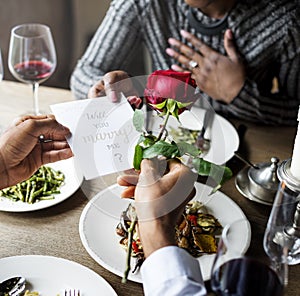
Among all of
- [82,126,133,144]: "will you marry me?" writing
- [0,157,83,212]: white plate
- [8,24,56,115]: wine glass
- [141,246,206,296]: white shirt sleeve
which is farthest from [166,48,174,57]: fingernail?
[141,246,206,296]: white shirt sleeve

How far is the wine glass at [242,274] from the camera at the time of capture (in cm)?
75

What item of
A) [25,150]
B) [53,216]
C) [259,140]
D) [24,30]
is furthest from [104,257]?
[24,30]

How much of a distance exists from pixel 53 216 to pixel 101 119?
262 mm

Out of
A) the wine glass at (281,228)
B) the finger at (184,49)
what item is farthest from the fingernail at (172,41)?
the wine glass at (281,228)

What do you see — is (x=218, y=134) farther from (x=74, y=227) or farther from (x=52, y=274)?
(x=52, y=274)

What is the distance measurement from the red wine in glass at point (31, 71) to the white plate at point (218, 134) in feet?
1.35

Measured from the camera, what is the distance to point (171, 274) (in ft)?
2.79

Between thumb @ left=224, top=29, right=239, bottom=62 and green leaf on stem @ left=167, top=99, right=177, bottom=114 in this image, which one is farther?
thumb @ left=224, top=29, right=239, bottom=62

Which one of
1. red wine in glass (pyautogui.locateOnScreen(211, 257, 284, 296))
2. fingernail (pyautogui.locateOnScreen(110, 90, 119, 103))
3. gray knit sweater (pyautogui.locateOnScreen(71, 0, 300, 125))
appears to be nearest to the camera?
red wine in glass (pyautogui.locateOnScreen(211, 257, 284, 296))

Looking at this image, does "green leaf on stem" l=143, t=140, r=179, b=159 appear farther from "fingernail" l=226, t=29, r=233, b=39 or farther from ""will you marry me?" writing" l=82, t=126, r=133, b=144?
"fingernail" l=226, t=29, r=233, b=39

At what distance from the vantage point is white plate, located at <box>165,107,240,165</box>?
55.6 inches

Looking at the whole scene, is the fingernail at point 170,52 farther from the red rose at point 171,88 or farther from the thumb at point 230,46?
the red rose at point 171,88

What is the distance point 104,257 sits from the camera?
3.53 feet

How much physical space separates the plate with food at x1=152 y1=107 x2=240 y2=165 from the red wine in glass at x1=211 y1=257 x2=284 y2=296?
2.10 feet
